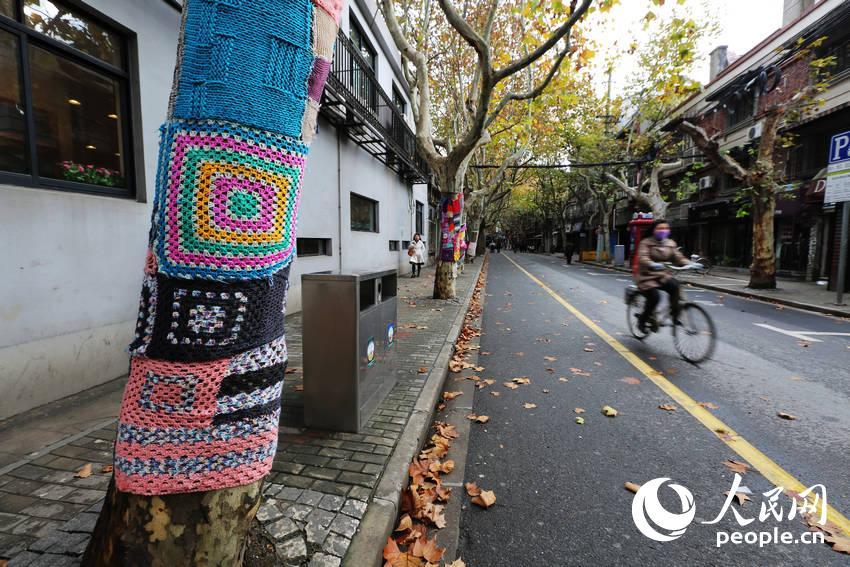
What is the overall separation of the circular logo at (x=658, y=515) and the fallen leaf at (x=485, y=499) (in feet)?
2.73

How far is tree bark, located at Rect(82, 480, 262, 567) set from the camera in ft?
4.70

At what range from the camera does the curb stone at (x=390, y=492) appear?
2000 mm

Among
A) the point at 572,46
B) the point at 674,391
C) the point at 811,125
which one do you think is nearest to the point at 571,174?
the point at 811,125

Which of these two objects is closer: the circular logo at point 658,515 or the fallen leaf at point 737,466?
the circular logo at point 658,515

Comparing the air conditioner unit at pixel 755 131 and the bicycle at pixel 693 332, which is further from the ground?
the air conditioner unit at pixel 755 131

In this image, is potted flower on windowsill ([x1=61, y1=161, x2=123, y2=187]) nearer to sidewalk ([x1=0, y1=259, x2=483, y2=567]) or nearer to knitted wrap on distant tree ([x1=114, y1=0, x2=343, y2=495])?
sidewalk ([x1=0, y1=259, x2=483, y2=567])

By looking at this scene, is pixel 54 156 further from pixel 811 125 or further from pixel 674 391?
pixel 811 125

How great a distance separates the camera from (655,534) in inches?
90.1

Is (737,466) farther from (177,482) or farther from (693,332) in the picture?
(177,482)

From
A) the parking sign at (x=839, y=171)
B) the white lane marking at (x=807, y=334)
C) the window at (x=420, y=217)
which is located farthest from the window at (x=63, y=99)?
the window at (x=420, y=217)

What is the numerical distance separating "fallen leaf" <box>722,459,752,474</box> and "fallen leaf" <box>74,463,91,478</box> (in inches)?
171

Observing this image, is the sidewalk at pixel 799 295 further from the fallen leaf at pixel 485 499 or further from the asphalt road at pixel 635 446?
the fallen leaf at pixel 485 499

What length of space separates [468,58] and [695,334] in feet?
35.5

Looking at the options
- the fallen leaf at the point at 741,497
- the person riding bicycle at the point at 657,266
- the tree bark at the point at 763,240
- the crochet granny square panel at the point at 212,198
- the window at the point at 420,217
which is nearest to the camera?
the crochet granny square panel at the point at 212,198
